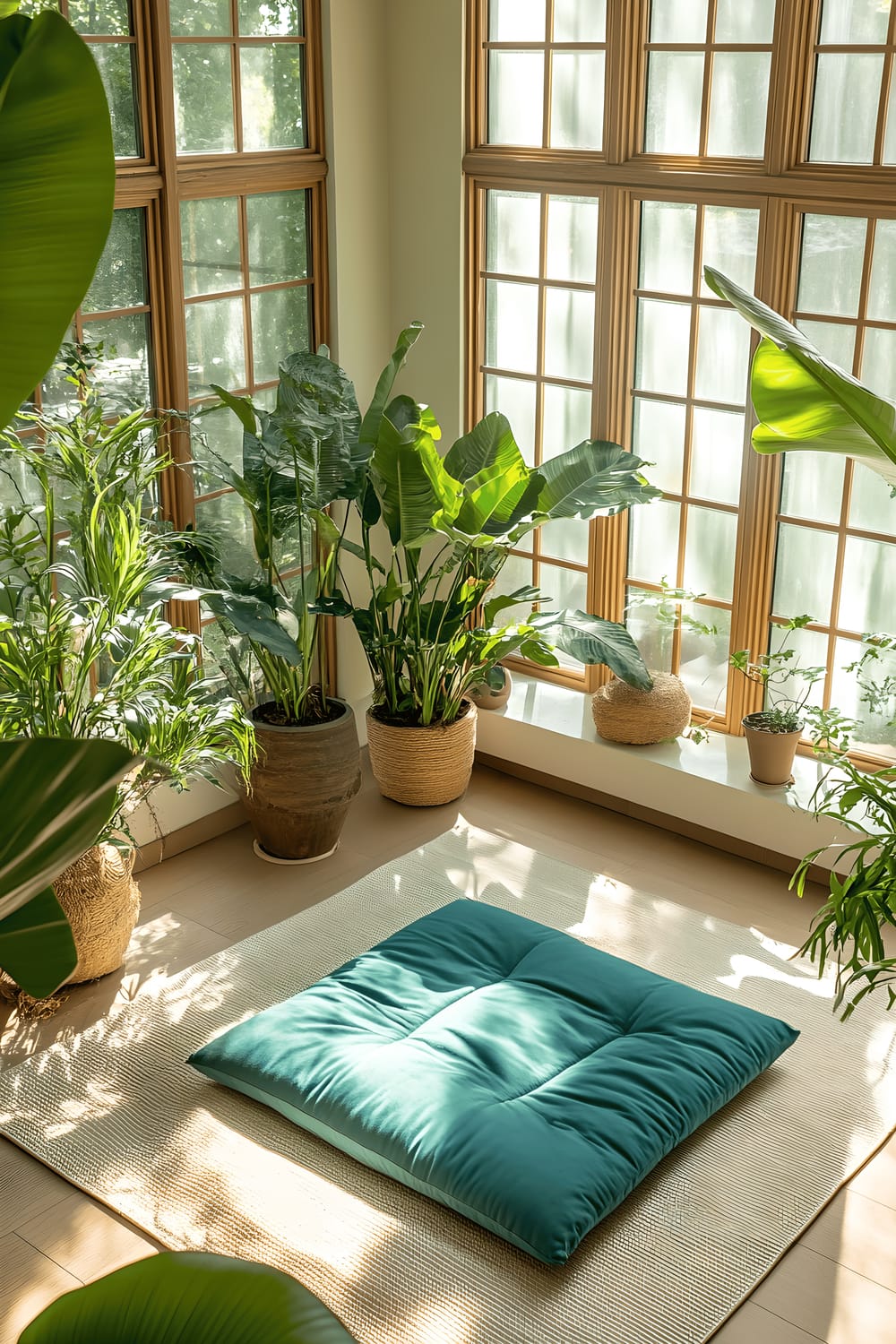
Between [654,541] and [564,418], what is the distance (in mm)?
587

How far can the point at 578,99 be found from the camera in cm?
478

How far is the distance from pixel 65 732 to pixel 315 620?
1.47 m

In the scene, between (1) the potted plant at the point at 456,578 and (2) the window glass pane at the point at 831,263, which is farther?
(1) the potted plant at the point at 456,578

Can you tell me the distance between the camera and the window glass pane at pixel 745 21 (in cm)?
428

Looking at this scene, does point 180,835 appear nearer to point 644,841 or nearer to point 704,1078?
point 644,841

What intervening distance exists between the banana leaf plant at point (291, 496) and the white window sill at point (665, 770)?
0.90 meters

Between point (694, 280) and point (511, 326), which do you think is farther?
point (511, 326)

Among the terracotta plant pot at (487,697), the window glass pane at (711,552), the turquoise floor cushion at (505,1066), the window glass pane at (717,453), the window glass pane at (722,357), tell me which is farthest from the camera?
the terracotta plant pot at (487,697)

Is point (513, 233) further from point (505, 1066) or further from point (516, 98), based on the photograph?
point (505, 1066)

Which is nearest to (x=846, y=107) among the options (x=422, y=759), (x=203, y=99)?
(x=203, y=99)

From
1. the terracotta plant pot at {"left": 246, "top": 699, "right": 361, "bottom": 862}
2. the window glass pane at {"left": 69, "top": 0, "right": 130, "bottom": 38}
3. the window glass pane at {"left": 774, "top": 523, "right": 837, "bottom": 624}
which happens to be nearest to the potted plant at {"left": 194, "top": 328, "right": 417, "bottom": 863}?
the terracotta plant pot at {"left": 246, "top": 699, "right": 361, "bottom": 862}

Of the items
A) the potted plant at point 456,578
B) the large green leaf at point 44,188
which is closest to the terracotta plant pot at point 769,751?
the potted plant at point 456,578

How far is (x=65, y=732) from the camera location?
3.48 meters

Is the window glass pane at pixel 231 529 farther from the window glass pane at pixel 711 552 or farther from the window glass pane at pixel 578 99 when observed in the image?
the window glass pane at pixel 578 99
